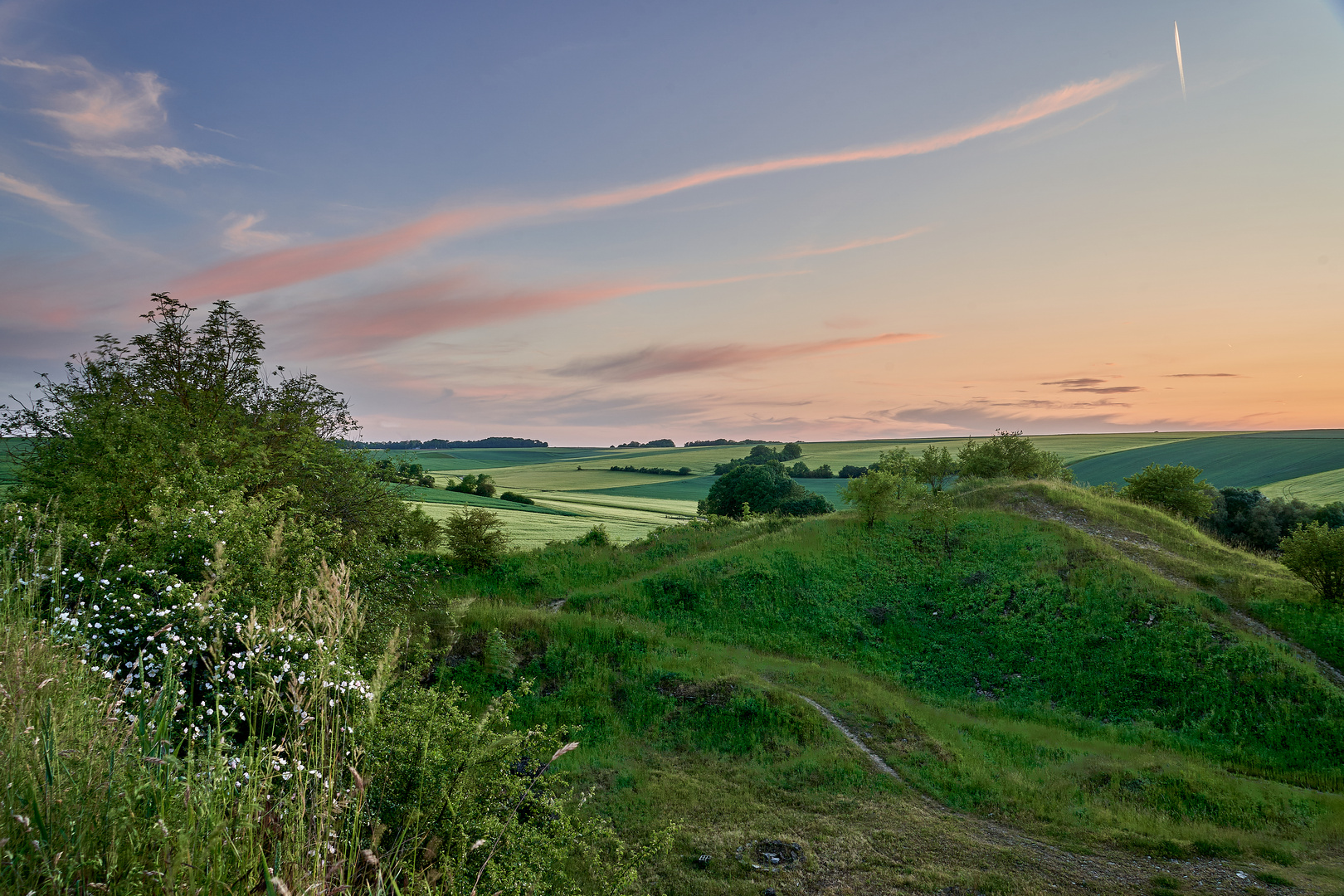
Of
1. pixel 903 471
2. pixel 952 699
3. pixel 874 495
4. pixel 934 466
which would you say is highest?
pixel 934 466

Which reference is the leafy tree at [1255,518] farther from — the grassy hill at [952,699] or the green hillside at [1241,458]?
the grassy hill at [952,699]

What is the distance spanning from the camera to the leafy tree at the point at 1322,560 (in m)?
23.2

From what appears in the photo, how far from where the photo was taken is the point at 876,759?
1585 centimetres

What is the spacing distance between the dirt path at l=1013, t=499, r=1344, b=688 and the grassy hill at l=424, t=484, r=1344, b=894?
23 centimetres

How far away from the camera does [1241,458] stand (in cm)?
8931

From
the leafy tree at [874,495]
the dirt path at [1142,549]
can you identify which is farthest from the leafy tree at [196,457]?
the dirt path at [1142,549]

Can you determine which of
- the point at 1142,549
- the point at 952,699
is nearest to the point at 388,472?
the point at 952,699

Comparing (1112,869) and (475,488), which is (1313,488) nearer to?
(1112,869)

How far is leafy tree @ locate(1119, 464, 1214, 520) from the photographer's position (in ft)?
135

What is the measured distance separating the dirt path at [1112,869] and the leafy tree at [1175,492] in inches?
1460

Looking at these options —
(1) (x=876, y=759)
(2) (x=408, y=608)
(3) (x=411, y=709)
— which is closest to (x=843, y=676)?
(1) (x=876, y=759)

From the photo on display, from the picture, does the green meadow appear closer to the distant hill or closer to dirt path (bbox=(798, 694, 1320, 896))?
the distant hill

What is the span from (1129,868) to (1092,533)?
25.8 meters

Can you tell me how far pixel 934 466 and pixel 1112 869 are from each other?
151 ft
